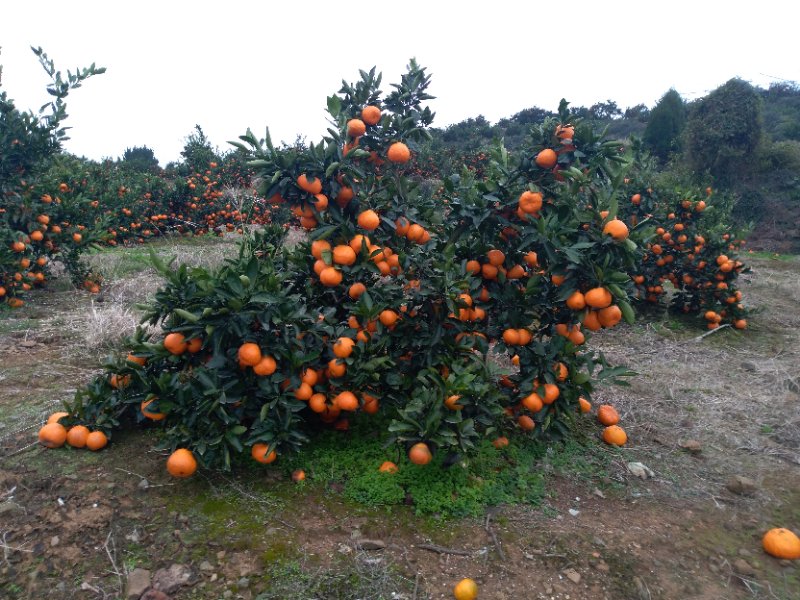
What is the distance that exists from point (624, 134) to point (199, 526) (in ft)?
86.5

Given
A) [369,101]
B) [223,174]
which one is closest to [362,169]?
[369,101]

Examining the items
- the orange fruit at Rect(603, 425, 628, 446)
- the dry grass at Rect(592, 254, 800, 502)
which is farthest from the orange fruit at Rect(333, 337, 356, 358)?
the dry grass at Rect(592, 254, 800, 502)

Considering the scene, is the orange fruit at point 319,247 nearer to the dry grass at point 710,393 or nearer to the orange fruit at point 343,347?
the orange fruit at point 343,347

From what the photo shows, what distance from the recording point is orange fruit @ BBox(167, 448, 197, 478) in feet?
7.88

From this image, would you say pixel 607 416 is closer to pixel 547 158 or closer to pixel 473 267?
pixel 473 267

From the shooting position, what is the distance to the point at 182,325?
97.9 inches

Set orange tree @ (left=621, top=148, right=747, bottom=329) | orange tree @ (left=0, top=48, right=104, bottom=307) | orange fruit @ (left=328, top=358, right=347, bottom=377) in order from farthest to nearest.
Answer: orange tree @ (left=621, top=148, right=747, bottom=329), orange tree @ (left=0, top=48, right=104, bottom=307), orange fruit @ (left=328, top=358, right=347, bottom=377)

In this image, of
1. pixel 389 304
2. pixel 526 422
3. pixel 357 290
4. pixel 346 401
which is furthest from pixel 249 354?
pixel 526 422

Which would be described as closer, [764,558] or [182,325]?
[764,558]

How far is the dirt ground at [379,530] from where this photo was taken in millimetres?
2082

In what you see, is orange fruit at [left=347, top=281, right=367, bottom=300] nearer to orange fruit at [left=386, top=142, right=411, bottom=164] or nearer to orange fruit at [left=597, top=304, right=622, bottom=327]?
orange fruit at [left=386, top=142, right=411, bottom=164]

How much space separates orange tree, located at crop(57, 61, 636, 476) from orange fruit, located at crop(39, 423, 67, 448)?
4.4 inches

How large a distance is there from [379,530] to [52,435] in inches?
71.1

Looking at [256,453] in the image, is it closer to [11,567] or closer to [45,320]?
→ [11,567]
